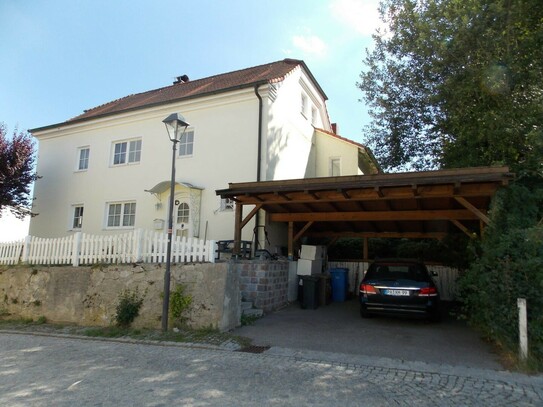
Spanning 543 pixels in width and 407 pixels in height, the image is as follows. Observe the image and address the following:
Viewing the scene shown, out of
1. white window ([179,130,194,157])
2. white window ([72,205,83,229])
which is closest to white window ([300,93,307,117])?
white window ([179,130,194,157])

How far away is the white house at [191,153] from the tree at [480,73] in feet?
14.7

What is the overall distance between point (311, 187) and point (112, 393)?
6678 mm

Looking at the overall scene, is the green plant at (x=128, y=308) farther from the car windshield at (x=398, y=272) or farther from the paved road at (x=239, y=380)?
the car windshield at (x=398, y=272)

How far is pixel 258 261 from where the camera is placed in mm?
10430

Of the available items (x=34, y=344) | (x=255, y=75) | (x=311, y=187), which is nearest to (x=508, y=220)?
(x=311, y=187)

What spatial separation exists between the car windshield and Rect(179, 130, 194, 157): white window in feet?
27.1

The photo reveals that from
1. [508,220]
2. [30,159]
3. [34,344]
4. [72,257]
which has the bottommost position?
[34,344]

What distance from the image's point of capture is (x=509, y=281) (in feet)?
20.0

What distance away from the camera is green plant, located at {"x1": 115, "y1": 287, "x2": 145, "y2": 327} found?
8629 mm

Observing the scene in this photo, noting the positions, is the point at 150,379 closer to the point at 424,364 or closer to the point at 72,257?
the point at 424,364

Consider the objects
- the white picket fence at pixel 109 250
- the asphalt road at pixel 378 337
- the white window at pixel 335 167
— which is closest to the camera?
the asphalt road at pixel 378 337

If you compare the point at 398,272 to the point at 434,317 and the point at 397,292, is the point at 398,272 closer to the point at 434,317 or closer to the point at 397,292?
the point at 397,292

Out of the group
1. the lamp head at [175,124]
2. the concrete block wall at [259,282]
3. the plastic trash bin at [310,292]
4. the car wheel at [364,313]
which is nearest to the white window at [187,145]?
the lamp head at [175,124]

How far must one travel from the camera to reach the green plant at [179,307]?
8.28 meters
